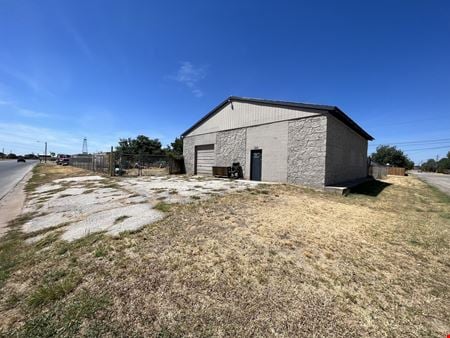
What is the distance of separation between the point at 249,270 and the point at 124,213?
398 cm

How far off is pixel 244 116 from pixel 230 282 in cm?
1235

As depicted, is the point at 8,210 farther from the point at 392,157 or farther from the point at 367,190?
the point at 392,157

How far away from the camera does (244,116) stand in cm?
1391

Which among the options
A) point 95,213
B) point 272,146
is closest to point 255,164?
point 272,146

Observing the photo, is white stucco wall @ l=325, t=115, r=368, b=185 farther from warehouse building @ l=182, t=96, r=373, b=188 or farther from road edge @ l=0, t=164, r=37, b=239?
road edge @ l=0, t=164, r=37, b=239

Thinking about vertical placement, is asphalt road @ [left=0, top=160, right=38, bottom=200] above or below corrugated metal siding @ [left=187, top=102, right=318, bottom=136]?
below

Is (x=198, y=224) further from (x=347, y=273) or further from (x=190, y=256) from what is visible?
(x=347, y=273)

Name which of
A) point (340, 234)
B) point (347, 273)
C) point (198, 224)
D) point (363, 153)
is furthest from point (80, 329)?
point (363, 153)

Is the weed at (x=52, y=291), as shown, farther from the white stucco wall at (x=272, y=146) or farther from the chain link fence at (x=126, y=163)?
the chain link fence at (x=126, y=163)

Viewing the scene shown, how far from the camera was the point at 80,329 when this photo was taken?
75.9 inches

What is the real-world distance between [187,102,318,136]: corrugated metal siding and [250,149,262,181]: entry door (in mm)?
1828

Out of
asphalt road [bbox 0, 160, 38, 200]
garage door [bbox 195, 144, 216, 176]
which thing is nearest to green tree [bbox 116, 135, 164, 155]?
Answer: asphalt road [bbox 0, 160, 38, 200]

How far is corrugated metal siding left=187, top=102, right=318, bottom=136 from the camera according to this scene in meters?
11.6

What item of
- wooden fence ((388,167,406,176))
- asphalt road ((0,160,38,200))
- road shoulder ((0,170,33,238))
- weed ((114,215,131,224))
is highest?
wooden fence ((388,167,406,176))
